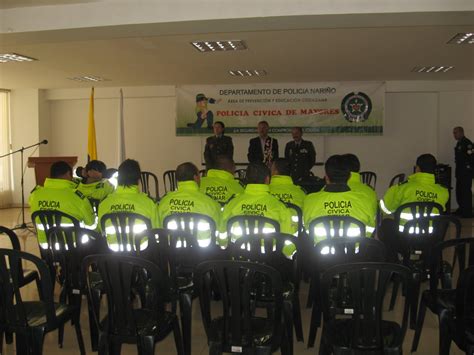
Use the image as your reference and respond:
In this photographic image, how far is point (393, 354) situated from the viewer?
2.35 m

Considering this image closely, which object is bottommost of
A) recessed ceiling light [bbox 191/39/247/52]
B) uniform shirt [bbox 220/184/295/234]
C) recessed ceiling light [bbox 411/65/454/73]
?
uniform shirt [bbox 220/184/295/234]

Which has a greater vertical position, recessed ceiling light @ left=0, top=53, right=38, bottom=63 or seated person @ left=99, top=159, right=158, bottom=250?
recessed ceiling light @ left=0, top=53, right=38, bottom=63

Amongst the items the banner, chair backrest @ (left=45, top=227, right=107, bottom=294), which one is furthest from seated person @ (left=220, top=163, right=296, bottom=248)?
the banner

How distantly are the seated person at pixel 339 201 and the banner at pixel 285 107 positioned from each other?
696 cm

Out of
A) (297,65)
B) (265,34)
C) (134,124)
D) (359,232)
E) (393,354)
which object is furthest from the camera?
(134,124)

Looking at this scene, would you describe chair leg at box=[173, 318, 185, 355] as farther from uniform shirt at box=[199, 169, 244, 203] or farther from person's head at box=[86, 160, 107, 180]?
person's head at box=[86, 160, 107, 180]

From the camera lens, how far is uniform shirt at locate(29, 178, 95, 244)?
3.84m

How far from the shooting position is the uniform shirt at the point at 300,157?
7.94 metres

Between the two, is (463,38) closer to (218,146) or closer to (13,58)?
(218,146)

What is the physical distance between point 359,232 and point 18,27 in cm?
438

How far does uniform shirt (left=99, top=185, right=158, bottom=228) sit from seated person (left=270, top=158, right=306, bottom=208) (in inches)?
52.6

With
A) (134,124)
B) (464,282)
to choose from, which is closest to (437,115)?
(134,124)

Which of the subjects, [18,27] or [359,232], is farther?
A: [18,27]

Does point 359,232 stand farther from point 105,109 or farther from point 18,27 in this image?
point 105,109
